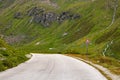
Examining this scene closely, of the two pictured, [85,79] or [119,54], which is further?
[119,54]

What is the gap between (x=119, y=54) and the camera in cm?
13025

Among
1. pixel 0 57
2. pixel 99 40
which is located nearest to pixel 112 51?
pixel 99 40

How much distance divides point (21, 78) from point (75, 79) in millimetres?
4168

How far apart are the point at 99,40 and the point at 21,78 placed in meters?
165

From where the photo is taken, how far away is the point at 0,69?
31969 mm

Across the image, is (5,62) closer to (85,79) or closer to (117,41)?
(85,79)

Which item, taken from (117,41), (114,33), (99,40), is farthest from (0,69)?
(99,40)

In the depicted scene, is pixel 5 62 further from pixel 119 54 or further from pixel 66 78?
pixel 119 54

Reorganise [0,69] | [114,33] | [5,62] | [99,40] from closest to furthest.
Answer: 1. [0,69]
2. [5,62]
3. [114,33]
4. [99,40]

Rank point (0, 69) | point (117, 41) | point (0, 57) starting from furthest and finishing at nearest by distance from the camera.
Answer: point (117, 41), point (0, 57), point (0, 69)

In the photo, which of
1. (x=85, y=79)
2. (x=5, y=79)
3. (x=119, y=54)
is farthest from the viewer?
(x=119, y=54)

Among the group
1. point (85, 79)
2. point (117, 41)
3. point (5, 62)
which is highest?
point (117, 41)

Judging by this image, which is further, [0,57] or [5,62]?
[0,57]

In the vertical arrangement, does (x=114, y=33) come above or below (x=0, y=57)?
above
